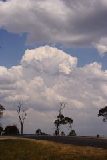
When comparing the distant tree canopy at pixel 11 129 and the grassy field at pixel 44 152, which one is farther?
the distant tree canopy at pixel 11 129

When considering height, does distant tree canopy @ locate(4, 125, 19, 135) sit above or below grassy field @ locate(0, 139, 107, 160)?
above

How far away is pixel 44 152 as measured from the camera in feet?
152

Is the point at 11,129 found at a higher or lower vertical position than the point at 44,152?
higher

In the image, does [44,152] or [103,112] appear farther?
[103,112]

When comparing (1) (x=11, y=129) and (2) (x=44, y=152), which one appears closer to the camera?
(2) (x=44, y=152)

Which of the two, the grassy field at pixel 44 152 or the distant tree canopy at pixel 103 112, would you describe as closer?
the grassy field at pixel 44 152

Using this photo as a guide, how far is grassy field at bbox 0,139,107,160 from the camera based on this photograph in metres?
42.8

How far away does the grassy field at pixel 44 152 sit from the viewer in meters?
42.8

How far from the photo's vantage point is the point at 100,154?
42.7 meters

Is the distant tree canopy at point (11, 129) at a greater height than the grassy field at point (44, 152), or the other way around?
the distant tree canopy at point (11, 129)

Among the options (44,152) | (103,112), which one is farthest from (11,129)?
(44,152)

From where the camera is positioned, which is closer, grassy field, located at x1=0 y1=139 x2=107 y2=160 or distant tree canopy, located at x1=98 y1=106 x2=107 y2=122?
grassy field, located at x1=0 y1=139 x2=107 y2=160

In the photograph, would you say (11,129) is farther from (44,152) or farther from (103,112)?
(44,152)

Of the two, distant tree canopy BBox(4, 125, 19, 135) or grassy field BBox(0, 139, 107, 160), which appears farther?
distant tree canopy BBox(4, 125, 19, 135)
